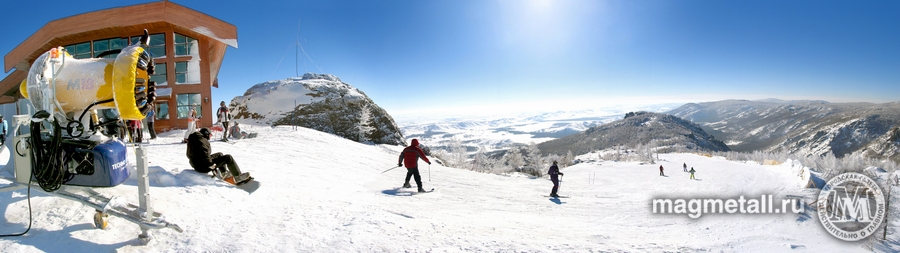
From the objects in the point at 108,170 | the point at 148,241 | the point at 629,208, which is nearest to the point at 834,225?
the point at 629,208

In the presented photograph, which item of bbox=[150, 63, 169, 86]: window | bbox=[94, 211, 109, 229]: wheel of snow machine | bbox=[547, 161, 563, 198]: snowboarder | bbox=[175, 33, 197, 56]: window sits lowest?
bbox=[547, 161, 563, 198]: snowboarder

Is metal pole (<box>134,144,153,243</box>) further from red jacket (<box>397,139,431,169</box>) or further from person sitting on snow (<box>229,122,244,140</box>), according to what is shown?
person sitting on snow (<box>229,122,244,140</box>)

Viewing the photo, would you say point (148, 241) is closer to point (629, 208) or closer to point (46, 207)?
point (46, 207)

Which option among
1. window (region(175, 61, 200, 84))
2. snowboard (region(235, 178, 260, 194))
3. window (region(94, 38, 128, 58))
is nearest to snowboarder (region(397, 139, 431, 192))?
snowboard (region(235, 178, 260, 194))

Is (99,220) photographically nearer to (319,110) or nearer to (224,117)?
(224,117)

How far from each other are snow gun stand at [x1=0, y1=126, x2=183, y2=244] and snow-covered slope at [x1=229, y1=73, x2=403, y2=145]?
27884 millimetres

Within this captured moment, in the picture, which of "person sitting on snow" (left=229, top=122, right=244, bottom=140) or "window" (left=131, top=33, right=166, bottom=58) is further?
"window" (left=131, top=33, right=166, bottom=58)

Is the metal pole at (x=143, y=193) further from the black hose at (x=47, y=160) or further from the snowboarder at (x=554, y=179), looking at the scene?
the snowboarder at (x=554, y=179)

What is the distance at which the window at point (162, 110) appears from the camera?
73.1ft

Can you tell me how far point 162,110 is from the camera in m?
22.3

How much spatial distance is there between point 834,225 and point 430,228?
7489mm

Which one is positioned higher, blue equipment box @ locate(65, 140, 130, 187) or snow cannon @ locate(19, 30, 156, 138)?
snow cannon @ locate(19, 30, 156, 138)

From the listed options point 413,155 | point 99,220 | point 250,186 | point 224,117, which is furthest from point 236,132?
point 99,220

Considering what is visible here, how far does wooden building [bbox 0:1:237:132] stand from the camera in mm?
20750
